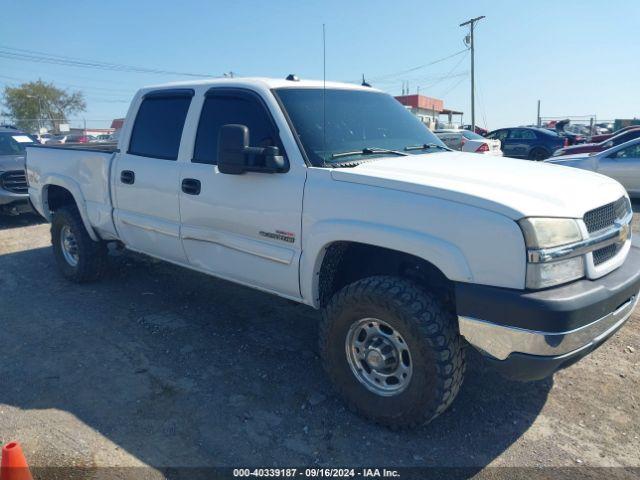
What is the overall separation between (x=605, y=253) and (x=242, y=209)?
226cm

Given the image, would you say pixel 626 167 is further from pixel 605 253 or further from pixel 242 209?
pixel 242 209

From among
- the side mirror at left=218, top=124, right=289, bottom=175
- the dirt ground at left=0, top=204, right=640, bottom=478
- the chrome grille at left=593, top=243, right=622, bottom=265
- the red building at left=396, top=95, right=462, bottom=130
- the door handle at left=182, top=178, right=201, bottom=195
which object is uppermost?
the red building at left=396, top=95, right=462, bottom=130

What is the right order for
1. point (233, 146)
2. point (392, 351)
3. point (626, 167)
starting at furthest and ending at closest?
point (626, 167), point (233, 146), point (392, 351)

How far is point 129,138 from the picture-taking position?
4.72 m

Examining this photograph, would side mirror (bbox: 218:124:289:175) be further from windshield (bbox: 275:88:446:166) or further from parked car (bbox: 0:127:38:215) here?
parked car (bbox: 0:127:38:215)

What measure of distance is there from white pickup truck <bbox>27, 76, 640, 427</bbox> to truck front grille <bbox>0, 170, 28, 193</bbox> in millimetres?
5656

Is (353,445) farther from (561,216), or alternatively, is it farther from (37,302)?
(37,302)

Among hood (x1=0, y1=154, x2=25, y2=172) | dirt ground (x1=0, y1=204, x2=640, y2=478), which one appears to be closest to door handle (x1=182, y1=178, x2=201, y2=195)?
dirt ground (x1=0, y1=204, x2=640, y2=478)

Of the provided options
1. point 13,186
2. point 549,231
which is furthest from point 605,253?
point 13,186

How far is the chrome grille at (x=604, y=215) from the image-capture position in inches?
109

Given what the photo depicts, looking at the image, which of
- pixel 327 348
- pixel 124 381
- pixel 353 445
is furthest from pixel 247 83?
pixel 353 445

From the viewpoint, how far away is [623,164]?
1044 centimetres

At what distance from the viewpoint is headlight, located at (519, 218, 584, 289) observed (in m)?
2.45

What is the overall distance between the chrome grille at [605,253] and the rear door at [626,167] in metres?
8.49
